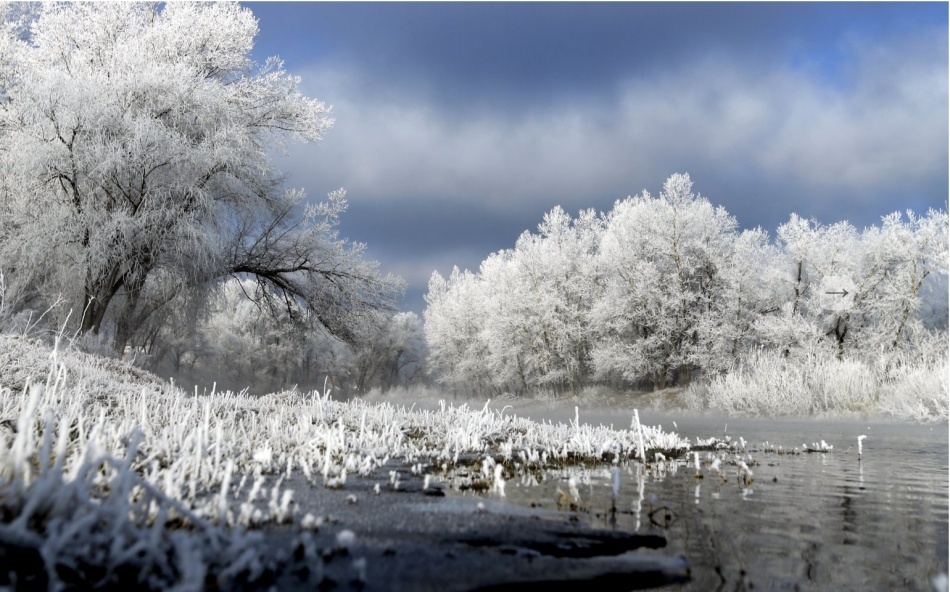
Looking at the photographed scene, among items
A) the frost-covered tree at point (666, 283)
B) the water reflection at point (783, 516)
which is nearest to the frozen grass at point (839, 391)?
the frost-covered tree at point (666, 283)

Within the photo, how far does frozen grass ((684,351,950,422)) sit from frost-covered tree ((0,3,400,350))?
46.0 feet

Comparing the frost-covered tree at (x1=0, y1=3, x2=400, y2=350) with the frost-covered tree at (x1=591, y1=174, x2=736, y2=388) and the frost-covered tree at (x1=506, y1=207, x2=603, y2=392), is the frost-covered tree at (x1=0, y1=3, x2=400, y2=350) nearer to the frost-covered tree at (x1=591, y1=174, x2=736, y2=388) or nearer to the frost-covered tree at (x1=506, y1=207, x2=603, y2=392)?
the frost-covered tree at (x1=591, y1=174, x2=736, y2=388)

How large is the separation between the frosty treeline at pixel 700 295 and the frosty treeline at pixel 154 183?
17822 mm

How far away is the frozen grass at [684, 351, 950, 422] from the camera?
1694 centimetres

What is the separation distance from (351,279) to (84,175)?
349 inches

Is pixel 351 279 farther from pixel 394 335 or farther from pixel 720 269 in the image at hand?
pixel 394 335

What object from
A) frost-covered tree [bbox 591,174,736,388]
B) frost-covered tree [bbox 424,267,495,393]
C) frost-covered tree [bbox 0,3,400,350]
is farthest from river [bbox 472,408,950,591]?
frost-covered tree [bbox 424,267,495,393]

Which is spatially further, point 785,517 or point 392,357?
point 392,357

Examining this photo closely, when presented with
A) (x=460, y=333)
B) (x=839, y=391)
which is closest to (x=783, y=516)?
(x=839, y=391)

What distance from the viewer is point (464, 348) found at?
5941 centimetres

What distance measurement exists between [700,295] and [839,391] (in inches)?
553

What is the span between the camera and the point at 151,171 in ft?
62.6

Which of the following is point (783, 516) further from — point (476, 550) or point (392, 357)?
point (392, 357)

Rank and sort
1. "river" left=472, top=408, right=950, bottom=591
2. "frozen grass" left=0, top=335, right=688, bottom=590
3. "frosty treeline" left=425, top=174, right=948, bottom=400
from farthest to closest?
"frosty treeline" left=425, top=174, right=948, bottom=400, "river" left=472, top=408, right=950, bottom=591, "frozen grass" left=0, top=335, right=688, bottom=590
